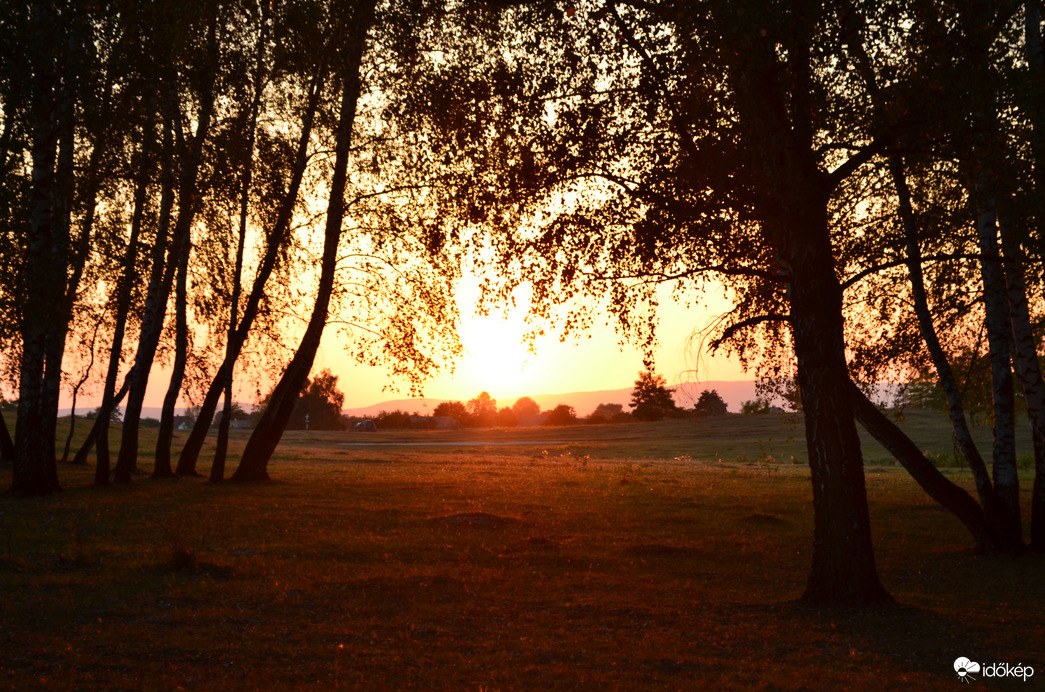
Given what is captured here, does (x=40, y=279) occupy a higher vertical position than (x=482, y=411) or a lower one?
higher

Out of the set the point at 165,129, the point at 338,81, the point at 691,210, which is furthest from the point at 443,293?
the point at 691,210

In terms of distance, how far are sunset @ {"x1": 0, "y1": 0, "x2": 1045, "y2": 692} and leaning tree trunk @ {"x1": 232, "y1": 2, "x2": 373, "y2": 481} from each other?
0.25m

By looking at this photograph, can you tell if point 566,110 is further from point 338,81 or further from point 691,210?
point 338,81

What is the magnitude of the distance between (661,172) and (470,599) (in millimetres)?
6761

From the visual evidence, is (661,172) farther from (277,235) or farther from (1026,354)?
(277,235)

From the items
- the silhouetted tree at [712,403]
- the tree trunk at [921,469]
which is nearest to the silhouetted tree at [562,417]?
the silhouetted tree at [712,403]

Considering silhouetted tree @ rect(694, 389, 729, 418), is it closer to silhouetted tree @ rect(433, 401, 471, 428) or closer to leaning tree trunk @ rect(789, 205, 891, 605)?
silhouetted tree @ rect(433, 401, 471, 428)

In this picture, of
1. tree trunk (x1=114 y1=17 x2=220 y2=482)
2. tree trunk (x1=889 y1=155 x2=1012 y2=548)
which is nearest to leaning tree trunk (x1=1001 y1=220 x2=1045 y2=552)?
tree trunk (x1=889 y1=155 x2=1012 y2=548)

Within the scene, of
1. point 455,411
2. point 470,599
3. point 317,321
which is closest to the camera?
point 470,599

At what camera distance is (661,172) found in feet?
39.9

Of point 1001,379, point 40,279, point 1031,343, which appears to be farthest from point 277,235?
point 1031,343

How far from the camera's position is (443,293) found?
26562 mm

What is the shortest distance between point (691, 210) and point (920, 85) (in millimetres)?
3554

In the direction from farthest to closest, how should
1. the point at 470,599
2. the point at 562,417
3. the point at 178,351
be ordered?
the point at 562,417 < the point at 178,351 < the point at 470,599
